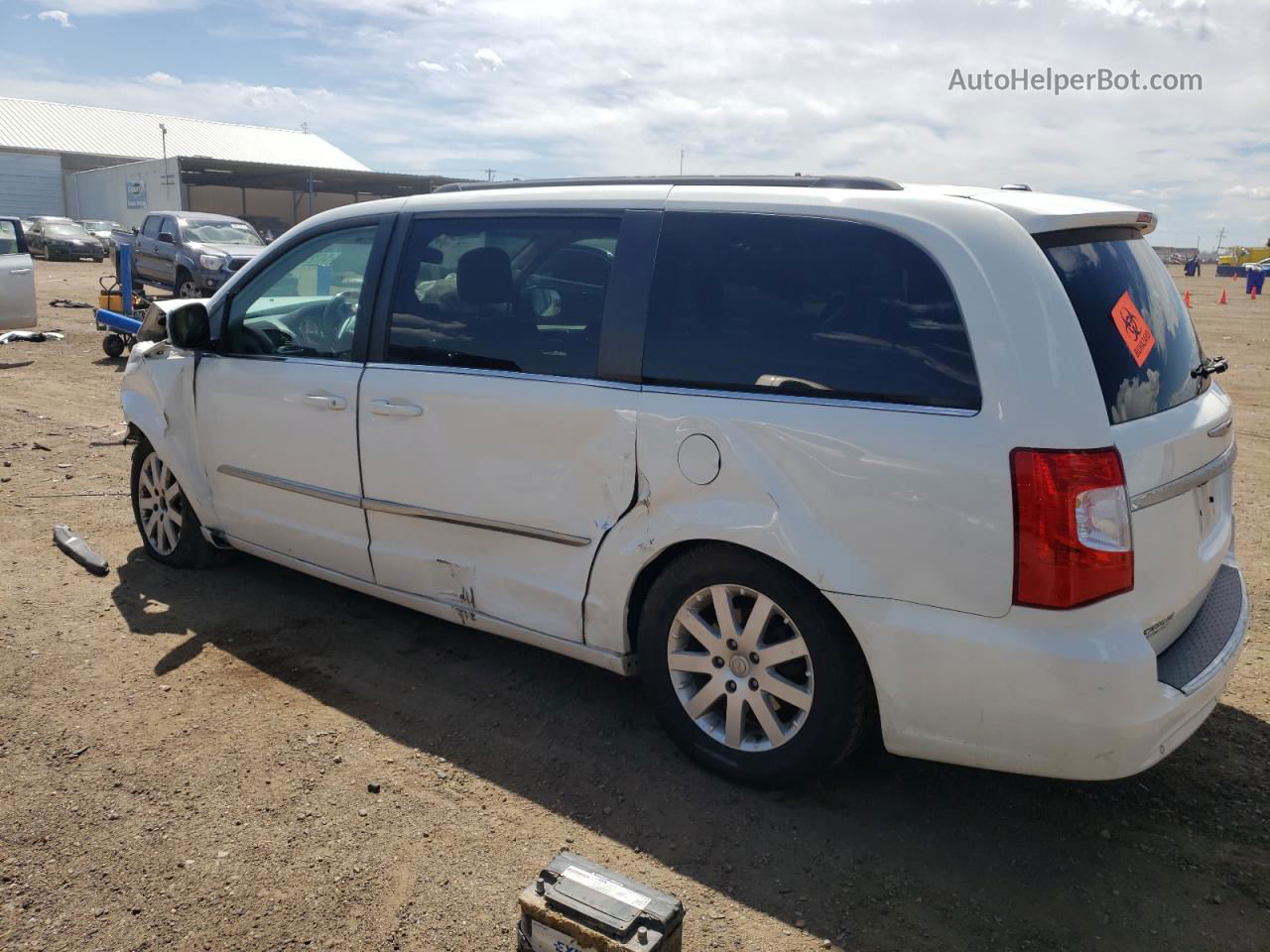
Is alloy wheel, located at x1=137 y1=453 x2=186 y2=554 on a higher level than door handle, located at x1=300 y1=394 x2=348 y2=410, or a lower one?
lower

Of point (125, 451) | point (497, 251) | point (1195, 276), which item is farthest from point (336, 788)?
point (1195, 276)

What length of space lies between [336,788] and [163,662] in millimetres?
1342

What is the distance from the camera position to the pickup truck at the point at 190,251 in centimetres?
1859

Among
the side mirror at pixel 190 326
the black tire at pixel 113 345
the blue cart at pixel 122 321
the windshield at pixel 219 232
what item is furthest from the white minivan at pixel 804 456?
the windshield at pixel 219 232

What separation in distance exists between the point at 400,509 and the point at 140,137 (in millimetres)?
73292

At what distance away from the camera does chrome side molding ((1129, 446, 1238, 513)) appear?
260 cm

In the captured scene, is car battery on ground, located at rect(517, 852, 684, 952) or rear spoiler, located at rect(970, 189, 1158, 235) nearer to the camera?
car battery on ground, located at rect(517, 852, 684, 952)

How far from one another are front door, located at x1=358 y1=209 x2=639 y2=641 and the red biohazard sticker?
4.79 ft

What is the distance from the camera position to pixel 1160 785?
3260 millimetres

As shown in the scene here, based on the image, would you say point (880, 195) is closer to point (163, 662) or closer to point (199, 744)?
point (199, 744)

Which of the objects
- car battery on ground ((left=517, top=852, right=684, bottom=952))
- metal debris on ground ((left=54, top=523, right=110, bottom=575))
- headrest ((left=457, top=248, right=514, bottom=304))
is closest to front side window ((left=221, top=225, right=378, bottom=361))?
headrest ((left=457, top=248, right=514, bottom=304))

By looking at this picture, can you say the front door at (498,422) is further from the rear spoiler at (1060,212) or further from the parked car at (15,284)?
the parked car at (15,284)

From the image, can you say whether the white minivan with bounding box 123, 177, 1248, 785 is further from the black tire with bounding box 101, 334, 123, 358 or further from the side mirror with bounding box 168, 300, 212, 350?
the black tire with bounding box 101, 334, 123, 358

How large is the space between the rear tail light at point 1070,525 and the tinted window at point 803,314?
0.26 m
